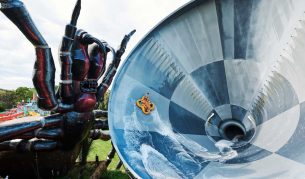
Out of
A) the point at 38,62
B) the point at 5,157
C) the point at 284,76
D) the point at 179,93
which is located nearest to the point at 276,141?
the point at 284,76

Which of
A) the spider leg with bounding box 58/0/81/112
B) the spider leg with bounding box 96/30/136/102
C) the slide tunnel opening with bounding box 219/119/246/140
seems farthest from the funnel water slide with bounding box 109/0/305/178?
the spider leg with bounding box 96/30/136/102

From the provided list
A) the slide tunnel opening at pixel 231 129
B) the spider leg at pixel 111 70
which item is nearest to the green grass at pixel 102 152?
the spider leg at pixel 111 70

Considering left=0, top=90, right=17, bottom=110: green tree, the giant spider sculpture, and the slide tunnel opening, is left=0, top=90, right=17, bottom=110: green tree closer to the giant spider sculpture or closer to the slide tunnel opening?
Result: the giant spider sculpture

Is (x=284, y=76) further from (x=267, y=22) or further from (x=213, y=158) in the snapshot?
(x=213, y=158)

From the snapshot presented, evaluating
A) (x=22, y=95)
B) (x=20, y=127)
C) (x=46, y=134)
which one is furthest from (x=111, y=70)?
(x=22, y=95)

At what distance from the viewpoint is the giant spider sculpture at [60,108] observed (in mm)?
4742

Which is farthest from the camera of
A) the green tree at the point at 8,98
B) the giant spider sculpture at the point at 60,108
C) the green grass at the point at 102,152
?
the green tree at the point at 8,98

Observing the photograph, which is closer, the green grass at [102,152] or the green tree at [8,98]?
the green grass at [102,152]

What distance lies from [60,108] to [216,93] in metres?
2.81

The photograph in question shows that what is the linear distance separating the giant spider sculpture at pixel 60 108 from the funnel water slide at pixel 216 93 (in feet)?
5.94

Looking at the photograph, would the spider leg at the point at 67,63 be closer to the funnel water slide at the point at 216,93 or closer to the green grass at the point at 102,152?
the funnel water slide at the point at 216,93

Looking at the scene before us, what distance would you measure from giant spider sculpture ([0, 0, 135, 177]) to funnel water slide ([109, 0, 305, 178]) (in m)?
1.81

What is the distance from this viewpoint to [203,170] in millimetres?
3189

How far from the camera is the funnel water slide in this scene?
10.6ft
